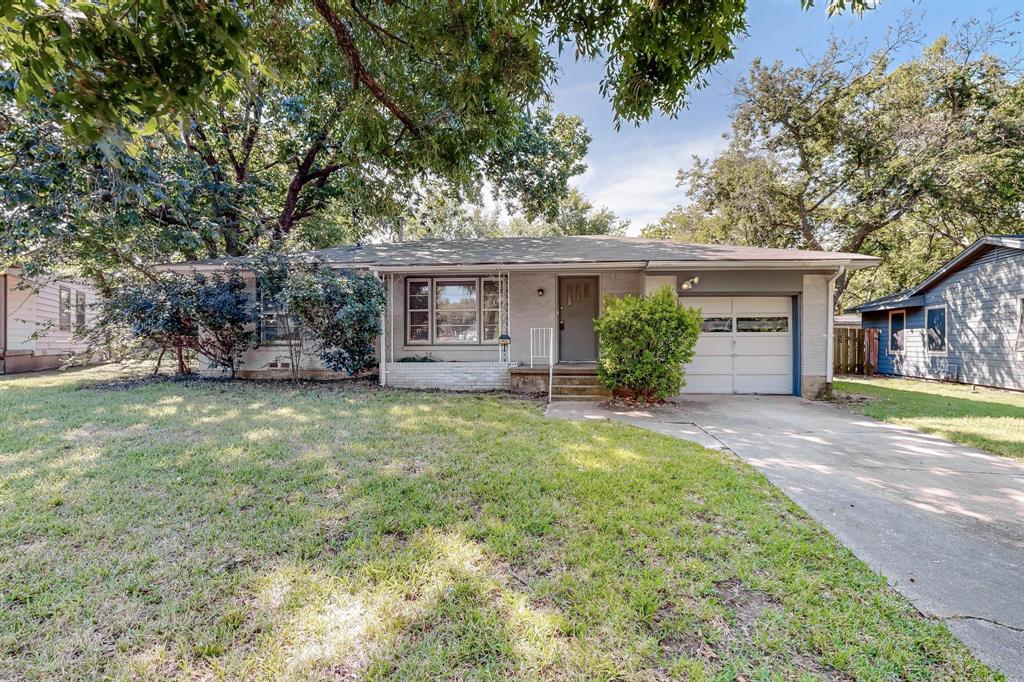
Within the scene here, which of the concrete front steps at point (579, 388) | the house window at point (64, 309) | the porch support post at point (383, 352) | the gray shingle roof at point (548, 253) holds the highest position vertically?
the gray shingle roof at point (548, 253)

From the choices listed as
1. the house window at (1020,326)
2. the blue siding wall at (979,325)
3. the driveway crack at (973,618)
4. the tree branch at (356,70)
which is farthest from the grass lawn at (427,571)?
the blue siding wall at (979,325)

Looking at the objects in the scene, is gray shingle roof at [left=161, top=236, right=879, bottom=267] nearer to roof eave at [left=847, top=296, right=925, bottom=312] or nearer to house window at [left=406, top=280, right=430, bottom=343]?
house window at [left=406, top=280, right=430, bottom=343]

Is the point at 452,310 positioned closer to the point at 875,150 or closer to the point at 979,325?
the point at 979,325

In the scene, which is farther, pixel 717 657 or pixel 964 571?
pixel 964 571

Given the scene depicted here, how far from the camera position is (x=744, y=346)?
8.83 meters

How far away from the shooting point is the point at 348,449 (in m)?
4.63

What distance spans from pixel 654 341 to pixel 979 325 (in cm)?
1021

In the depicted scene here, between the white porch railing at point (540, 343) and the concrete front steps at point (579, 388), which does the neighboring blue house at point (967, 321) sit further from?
the white porch railing at point (540, 343)

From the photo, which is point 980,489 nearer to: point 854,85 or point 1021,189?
point 1021,189

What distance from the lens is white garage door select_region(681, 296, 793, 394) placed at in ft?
28.7

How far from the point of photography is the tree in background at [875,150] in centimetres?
1310

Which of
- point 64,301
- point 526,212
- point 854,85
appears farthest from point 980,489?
point 64,301

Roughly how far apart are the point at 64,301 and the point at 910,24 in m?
30.1

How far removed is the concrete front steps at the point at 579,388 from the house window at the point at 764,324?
326 cm
